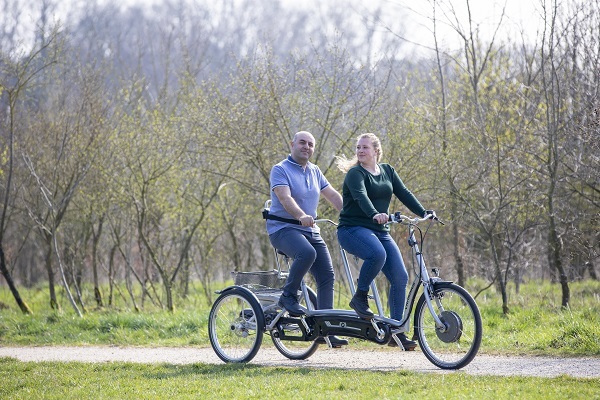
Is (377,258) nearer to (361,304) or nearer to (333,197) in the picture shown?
(361,304)

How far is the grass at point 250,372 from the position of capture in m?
6.38

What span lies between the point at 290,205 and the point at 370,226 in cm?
74

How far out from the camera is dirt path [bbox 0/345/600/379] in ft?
24.1

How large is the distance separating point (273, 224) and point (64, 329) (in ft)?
17.6

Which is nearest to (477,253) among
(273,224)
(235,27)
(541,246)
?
(541,246)

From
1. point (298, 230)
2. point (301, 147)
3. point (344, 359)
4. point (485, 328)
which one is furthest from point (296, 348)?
point (485, 328)

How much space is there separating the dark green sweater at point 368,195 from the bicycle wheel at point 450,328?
31.4 inches

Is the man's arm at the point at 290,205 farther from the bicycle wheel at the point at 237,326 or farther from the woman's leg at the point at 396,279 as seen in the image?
the bicycle wheel at the point at 237,326

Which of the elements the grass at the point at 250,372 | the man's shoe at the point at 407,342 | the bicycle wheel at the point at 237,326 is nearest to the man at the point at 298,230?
the bicycle wheel at the point at 237,326

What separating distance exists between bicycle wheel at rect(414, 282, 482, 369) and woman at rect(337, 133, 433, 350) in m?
0.18

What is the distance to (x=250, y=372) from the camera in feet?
24.8

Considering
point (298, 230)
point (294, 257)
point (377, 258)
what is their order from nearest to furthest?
point (377, 258) < point (294, 257) < point (298, 230)

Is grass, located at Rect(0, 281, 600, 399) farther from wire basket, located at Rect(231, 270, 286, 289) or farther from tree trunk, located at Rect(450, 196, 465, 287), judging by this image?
tree trunk, located at Rect(450, 196, 465, 287)

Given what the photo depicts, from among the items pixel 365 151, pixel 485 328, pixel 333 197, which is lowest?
pixel 485 328
